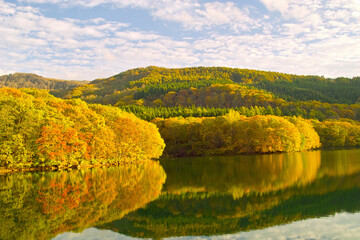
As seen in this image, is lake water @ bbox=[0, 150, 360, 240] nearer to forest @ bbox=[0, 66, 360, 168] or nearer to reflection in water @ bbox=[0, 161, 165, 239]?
reflection in water @ bbox=[0, 161, 165, 239]

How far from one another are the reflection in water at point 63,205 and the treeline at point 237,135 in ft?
203

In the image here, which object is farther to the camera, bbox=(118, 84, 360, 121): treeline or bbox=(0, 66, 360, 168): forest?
bbox=(118, 84, 360, 121): treeline

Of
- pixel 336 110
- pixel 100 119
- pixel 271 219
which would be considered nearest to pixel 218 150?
pixel 100 119

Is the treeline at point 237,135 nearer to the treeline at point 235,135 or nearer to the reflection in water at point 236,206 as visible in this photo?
the treeline at point 235,135

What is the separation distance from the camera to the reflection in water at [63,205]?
16.8 metres

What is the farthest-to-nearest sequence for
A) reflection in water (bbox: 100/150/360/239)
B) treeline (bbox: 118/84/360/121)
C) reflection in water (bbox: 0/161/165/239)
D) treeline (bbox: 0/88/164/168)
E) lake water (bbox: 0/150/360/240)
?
treeline (bbox: 118/84/360/121) → treeline (bbox: 0/88/164/168) → reflection in water (bbox: 100/150/360/239) → reflection in water (bbox: 0/161/165/239) → lake water (bbox: 0/150/360/240)

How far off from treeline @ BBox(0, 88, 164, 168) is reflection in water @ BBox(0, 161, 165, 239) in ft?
51.3

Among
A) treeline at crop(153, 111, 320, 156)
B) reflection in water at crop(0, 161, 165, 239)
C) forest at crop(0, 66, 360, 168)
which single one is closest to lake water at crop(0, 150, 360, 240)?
reflection in water at crop(0, 161, 165, 239)

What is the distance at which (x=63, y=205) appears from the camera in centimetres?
2152

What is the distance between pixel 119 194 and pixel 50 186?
28.7 ft

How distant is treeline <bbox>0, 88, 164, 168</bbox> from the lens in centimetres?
4494

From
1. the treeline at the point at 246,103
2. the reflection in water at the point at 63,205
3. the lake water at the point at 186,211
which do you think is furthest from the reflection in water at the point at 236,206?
the treeline at the point at 246,103

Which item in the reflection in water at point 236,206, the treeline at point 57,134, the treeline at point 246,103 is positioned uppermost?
the treeline at point 246,103

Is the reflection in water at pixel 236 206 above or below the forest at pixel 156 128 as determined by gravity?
below
